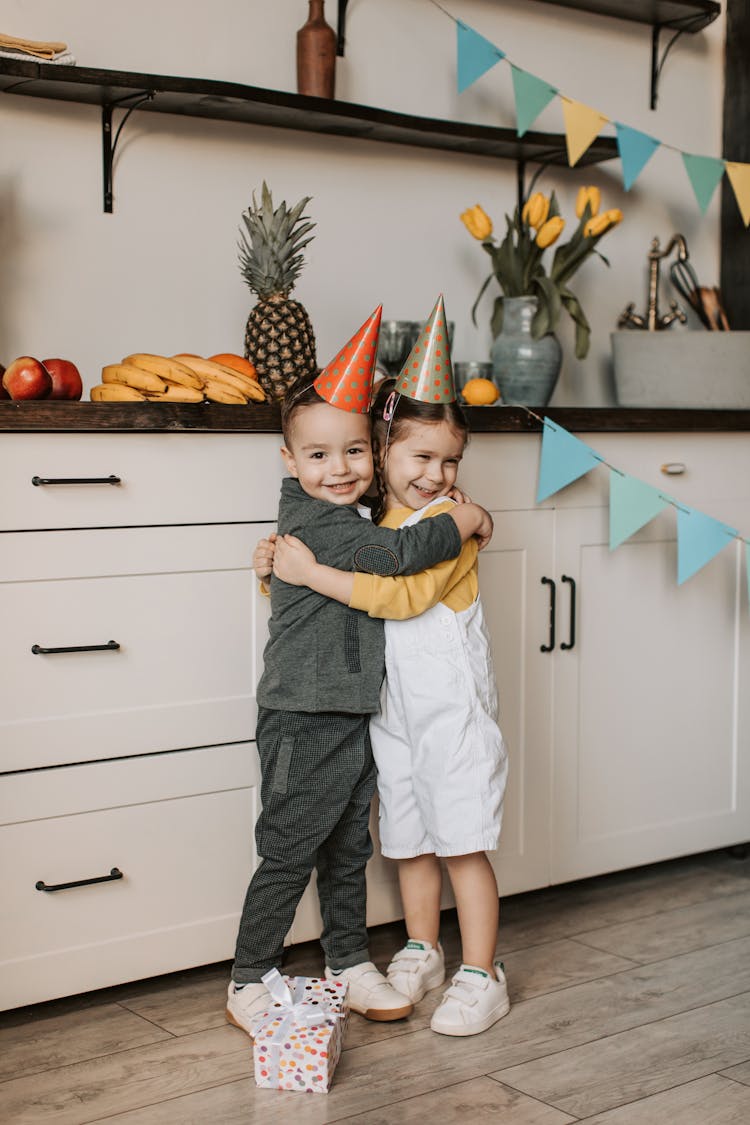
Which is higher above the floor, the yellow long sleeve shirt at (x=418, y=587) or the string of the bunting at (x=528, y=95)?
the string of the bunting at (x=528, y=95)

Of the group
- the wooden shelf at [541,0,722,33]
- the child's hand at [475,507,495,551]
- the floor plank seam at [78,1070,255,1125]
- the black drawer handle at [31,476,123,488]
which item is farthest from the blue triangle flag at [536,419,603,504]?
the wooden shelf at [541,0,722,33]

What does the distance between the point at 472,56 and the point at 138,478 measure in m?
1.34

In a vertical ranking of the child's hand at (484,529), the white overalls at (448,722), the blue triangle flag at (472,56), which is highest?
the blue triangle flag at (472,56)

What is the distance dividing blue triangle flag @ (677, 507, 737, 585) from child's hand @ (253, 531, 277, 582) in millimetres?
865

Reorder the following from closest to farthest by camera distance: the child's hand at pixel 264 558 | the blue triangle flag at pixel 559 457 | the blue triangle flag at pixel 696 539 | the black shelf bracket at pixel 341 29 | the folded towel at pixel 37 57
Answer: the child's hand at pixel 264 558 → the folded towel at pixel 37 57 → the blue triangle flag at pixel 559 457 → the blue triangle flag at pixel 696 539 → the black shelf bracket at pixel 341 29

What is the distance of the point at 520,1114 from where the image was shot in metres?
1.67

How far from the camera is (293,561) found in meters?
1.91

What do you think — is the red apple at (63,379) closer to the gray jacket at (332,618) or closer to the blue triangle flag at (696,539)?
the gray jacket at (332,618)

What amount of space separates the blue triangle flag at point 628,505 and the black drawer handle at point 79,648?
96cm

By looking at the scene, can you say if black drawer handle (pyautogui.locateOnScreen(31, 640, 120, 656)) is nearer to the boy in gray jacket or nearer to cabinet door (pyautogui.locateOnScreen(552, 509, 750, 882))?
the boy in gray jacket

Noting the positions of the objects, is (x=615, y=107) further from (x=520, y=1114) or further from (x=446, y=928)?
(x=520, y=1114)

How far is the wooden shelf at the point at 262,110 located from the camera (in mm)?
2199

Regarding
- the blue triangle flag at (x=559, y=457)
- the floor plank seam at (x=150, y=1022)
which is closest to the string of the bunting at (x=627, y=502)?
the blue triangle flag at (x=559, y=457)

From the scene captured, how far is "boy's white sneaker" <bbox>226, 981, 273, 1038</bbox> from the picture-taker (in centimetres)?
189
